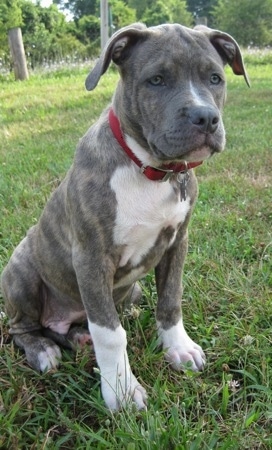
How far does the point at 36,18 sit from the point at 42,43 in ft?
5.87

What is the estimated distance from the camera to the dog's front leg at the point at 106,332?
216 centimetres

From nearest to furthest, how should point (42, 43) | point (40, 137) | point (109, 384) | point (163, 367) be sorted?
point (109, 384), point (163, 367), point (40, 137), point (42, 43)

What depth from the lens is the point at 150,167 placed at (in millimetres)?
2162

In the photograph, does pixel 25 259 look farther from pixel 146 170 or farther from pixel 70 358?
pixel 146 170

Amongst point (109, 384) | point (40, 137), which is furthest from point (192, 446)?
point (40, 137)

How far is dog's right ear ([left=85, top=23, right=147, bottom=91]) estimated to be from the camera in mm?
2062

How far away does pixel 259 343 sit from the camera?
2402 millimetres

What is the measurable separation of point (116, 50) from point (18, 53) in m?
10.1

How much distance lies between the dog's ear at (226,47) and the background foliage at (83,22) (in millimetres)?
13147

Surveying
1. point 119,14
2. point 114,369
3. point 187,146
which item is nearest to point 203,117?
point 187,146

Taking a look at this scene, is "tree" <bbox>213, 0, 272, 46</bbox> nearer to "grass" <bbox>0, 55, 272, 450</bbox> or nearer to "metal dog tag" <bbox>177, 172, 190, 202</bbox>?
"grass" <bbox>0, 55, 272, 450</bbox>

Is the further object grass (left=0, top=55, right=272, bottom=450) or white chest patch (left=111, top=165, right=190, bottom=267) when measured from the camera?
white chest patch (left=111, top=165, right=190, bottom=267)

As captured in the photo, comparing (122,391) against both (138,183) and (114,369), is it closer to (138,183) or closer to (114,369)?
(114,369)

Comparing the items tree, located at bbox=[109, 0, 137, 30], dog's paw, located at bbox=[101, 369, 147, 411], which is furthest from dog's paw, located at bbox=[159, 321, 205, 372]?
tree, located at bbox=[109, 0, 137, 30]
